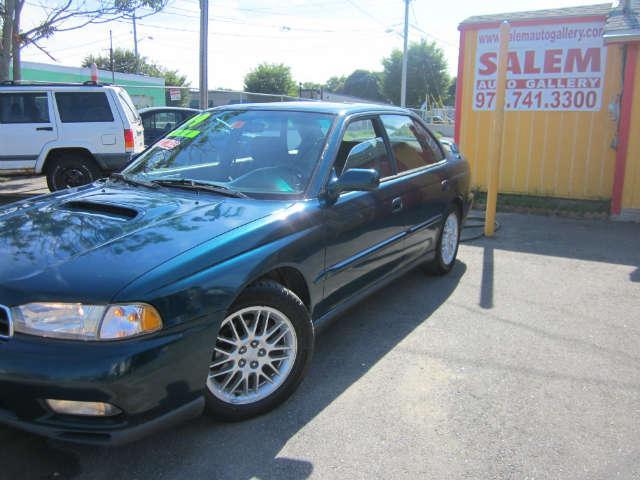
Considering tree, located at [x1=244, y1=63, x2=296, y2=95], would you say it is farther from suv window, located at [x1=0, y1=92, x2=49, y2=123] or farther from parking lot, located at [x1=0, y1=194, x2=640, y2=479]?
parking lot, located at [x1=0, y1=194, x2=640, y2=479]

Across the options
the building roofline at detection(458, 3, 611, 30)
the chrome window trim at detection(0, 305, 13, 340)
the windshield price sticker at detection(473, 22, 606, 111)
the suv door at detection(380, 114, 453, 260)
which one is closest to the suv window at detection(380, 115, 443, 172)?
the suv door at detection(380, 114, 453, 260)

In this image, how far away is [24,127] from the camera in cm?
922

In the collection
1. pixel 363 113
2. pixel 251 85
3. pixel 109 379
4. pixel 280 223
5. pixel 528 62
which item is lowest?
pixel 109 379

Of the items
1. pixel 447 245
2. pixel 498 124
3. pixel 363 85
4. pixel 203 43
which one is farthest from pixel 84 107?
pixel 363 85

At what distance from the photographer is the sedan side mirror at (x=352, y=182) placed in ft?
11.1

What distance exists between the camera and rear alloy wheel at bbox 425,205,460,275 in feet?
17.2

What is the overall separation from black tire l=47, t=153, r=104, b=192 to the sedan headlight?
759 centimetres

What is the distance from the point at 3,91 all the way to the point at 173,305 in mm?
8565

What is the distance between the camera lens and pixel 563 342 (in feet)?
13.0

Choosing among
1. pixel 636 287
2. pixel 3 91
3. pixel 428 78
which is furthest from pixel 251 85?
pixel 636 287

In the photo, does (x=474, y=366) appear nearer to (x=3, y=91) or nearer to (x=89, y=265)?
(x=89, y=265)

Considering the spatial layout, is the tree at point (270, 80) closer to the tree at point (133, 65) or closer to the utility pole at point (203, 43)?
the tree at point (133, 65)

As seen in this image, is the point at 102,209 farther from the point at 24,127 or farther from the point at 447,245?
the point at 24,127

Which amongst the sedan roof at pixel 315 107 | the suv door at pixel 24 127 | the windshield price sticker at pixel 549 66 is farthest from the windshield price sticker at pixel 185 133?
the windshield price sticker at pixel 549 66
